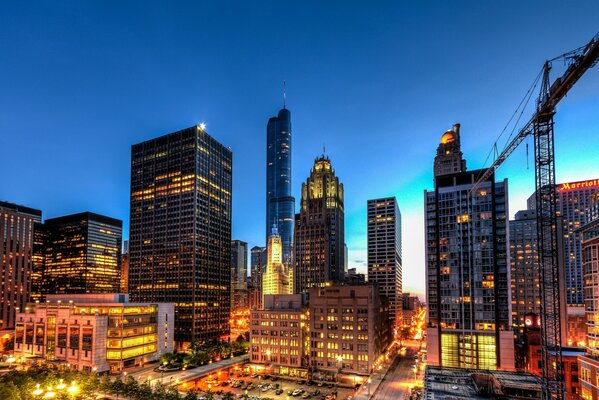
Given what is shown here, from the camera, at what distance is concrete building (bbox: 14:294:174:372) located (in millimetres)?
126125

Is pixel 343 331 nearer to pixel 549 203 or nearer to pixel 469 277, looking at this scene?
pixel 469 277

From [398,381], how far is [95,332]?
318 feet

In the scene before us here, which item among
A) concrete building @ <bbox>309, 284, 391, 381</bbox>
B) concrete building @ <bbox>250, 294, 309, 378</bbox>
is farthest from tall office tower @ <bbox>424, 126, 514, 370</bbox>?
concrete building @ <bbox>250, 294, 309, 378</bbox>

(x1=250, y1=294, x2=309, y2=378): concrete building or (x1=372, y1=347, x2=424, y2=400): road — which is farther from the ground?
(x1=250, y1=294, x2=309, y2=378): concrete building

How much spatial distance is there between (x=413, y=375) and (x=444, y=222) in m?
53.7

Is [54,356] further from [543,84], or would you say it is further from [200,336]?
[543,84]

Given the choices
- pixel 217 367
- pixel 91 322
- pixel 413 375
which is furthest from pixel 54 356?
pixel 413 375

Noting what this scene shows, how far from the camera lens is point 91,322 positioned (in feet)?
416

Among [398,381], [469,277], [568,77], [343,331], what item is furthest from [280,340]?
[568,77]

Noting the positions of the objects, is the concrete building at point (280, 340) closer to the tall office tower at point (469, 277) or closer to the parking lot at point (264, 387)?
the parking lot at point (264, 387)

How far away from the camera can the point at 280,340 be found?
14138cm

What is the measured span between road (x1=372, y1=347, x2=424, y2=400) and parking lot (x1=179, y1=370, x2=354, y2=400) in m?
9.80

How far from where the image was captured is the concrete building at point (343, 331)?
129125 millimetres

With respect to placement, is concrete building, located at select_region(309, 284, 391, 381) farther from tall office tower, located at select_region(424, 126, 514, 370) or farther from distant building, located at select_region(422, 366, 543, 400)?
distant building, located at select_region(422, 366, 543, 400)
